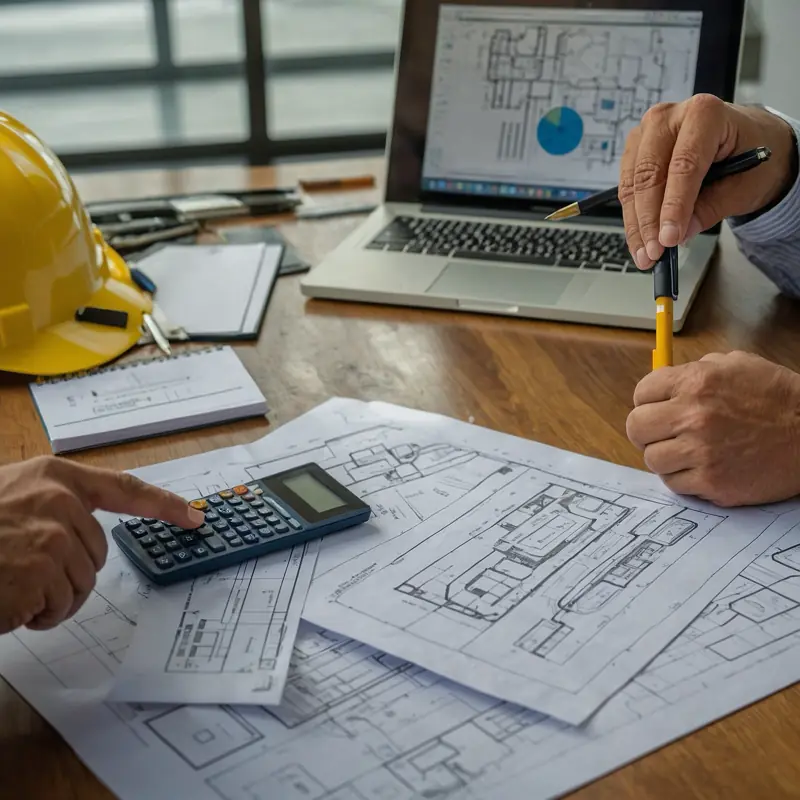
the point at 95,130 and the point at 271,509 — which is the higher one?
the point at 271,509

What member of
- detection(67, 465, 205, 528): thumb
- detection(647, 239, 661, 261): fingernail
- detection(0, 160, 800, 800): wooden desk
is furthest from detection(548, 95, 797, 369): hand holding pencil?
detection(67, 465, 205, 528): thumb

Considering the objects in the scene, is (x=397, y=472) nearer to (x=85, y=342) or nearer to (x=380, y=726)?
(x=380, y=726)

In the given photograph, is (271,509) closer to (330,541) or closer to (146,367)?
(330,541)

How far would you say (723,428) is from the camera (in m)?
0.82

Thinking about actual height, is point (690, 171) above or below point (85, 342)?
above

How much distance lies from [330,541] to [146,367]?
380 millimetres

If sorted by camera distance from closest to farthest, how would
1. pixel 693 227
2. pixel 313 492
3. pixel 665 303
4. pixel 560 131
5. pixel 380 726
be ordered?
pixel 380 726
pixel 313 492
pixel 665 303
pixel 693 227
pixel 560 131

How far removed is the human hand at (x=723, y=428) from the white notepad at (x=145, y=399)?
0.37 metres

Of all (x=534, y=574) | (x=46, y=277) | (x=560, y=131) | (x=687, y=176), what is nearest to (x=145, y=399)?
(x=46, y=277)

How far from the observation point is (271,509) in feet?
2.57

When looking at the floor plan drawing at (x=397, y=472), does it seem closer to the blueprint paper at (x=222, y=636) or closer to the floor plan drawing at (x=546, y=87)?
the blueprint paper at (x=222, y=636)

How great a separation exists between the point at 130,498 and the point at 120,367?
369 mm

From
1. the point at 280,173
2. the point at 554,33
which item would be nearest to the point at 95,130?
the point at 280,173

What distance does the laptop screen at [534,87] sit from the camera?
1.31 m
